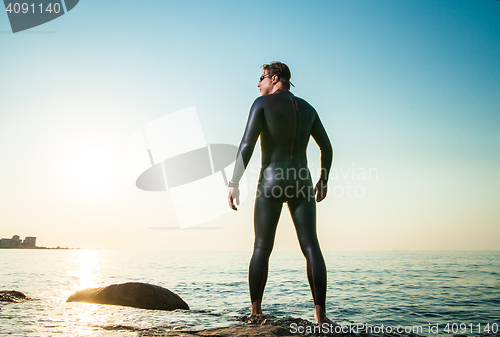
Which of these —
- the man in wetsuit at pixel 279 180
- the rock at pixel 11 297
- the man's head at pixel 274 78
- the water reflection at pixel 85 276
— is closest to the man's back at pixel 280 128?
→ the man in wetsuit at pixel 279 180

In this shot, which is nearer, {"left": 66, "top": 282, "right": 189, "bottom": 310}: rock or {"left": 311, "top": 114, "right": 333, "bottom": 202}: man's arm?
{"left": 311, "top": 114, "right": 333, "bottom": 202}: man's arm

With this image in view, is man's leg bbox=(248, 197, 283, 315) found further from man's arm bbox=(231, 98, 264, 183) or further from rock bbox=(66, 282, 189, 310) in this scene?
rock bbox=(66, 282, 189, 310)

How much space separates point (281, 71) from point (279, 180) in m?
1.45

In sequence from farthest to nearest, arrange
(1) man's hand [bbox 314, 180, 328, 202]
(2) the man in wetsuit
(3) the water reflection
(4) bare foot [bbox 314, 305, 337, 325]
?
(3) the water reflection → (1) man's hand [bbox 314, 180, 328, 202] → (2) the man in wetsuit → (4) bare foot [bbox 314, 305, 337, 325]

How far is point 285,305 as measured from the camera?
640cm

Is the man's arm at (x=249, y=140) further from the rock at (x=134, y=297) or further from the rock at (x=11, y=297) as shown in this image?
the rock at (x=11, y=297)

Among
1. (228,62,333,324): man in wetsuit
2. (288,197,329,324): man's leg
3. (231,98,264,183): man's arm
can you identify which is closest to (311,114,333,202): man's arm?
(228,62,333,324): man in wetsuit

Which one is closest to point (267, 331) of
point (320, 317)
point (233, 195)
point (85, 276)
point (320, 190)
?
point (320, 317)

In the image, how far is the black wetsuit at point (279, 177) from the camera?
11.7ft

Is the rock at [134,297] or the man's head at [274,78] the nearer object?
the man's head at [274,78]

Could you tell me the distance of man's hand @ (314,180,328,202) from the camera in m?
4.10

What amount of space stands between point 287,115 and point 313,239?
4.71 ft

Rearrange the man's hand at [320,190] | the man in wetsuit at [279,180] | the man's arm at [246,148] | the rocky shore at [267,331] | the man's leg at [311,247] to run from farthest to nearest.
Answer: the man's hand at [320,190] < the man's arm at [246,148] < the man in wetsuit at [279,180] < the man's leg at [311,247] < the rocky shore at [267,331]

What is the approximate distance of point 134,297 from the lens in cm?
577
